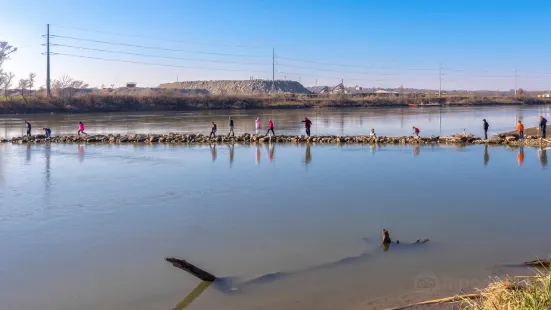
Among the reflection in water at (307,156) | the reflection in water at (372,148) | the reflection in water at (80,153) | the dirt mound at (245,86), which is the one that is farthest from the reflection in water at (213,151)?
the dirt mound at (245,86)

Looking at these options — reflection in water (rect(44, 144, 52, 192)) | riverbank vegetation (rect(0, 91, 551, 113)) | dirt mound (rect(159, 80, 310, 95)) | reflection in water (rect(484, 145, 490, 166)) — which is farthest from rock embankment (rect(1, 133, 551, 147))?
dirt mound (rect(159, 80, 310, 95))

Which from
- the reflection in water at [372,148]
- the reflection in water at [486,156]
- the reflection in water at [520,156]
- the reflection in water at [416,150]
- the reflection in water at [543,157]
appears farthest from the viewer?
the reflection in water at [372,148]

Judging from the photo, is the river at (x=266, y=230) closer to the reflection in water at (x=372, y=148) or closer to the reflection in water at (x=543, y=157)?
the reflection in water at (x=543, y=157)

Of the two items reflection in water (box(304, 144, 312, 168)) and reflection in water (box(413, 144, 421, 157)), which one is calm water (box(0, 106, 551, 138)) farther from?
reflection in water (box(304, 144, 312, 168))

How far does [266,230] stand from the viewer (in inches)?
434

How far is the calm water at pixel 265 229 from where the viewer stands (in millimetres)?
7941

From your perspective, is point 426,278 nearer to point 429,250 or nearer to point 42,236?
point 429,250

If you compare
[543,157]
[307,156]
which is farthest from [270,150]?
[543,157]

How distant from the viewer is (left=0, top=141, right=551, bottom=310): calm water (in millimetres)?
7941

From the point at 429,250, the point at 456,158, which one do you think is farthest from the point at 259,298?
the point at 456,158

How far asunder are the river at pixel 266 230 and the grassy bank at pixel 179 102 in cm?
5568

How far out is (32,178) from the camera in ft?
58.8

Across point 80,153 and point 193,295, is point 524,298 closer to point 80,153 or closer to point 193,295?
point 193,295

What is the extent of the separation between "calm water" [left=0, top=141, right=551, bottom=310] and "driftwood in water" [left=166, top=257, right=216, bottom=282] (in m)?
0.28
